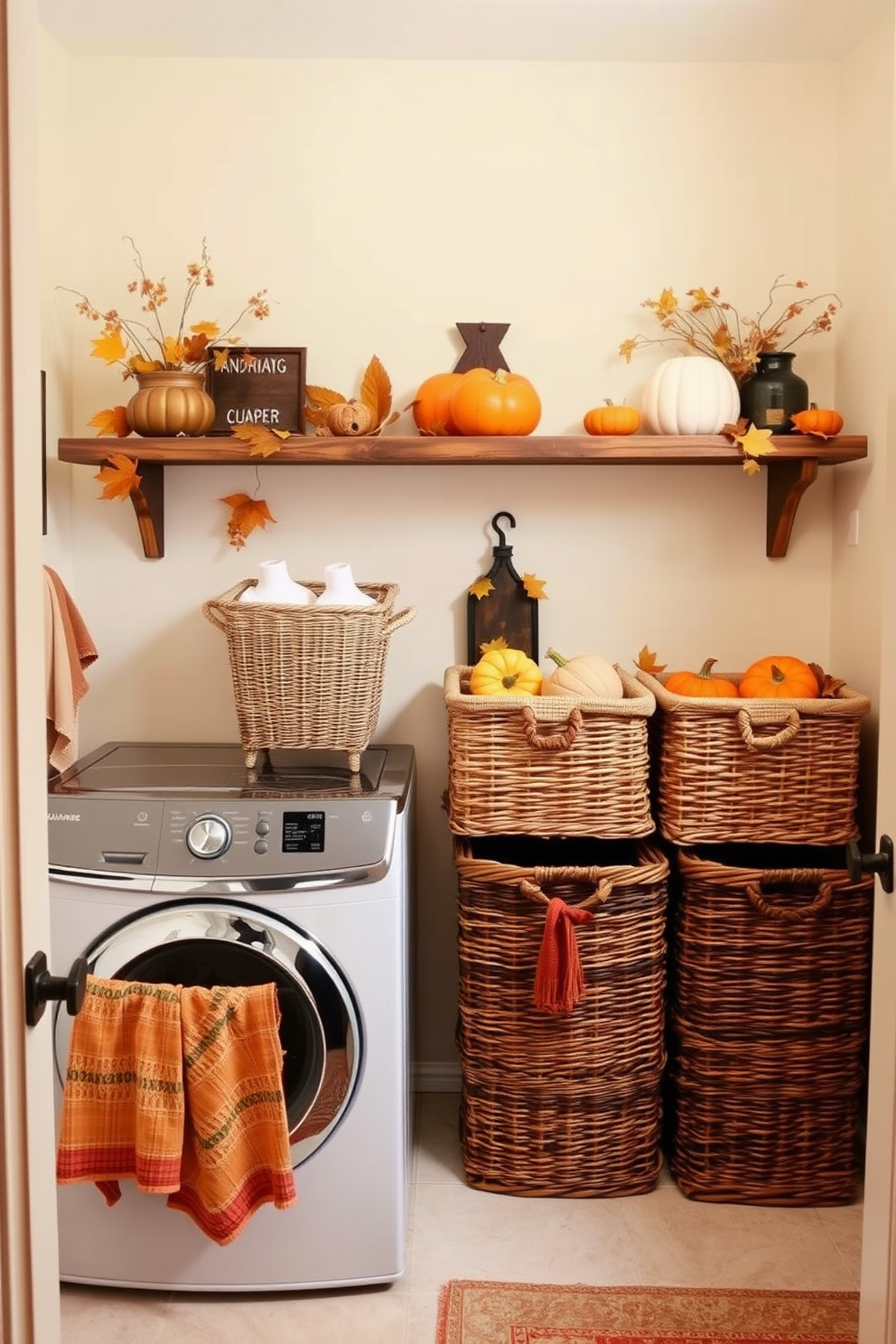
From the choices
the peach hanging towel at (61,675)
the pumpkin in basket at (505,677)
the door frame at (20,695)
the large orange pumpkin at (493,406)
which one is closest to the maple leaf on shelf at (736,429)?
the large orange pumpkin at (493,406)

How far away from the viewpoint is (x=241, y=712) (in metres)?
A: 2.47

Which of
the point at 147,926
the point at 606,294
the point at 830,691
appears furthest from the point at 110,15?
the point at 830,691

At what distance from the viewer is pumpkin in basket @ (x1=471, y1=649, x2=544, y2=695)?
8.13 feet

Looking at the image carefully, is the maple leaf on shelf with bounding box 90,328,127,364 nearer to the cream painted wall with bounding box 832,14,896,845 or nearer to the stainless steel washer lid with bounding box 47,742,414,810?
the stainless steel washer lid with bounding box 47,742,414,810

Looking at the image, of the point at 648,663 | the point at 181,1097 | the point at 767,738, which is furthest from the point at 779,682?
the point at 181,1097

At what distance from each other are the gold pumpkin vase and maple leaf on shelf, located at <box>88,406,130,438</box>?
43 millimetres

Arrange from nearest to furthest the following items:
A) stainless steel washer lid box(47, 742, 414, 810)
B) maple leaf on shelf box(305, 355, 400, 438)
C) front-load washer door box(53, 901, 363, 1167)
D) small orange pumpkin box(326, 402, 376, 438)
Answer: front-load washer door box(53, 901, 363, 1167), stainless steel washer lid box(47, 742, 414, 810), small orange pumpkin box(326, 402, 376, 438), maple leaf on shelf box(305, 355, 400, 438)

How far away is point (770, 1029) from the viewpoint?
8.29 feet

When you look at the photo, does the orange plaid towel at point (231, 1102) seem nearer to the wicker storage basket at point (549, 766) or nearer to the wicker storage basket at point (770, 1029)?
the wicker storage basket at point (549, 766)

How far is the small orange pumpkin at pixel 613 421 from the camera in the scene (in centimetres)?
268

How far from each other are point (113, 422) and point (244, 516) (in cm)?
36

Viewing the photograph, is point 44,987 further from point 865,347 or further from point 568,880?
point 865,347

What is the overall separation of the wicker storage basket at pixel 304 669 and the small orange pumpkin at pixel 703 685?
58 centimetres

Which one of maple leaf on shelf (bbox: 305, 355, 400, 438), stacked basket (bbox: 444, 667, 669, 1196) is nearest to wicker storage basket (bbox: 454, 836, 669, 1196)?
stacked basket (bbox: 444, 667, 669, 1196)
